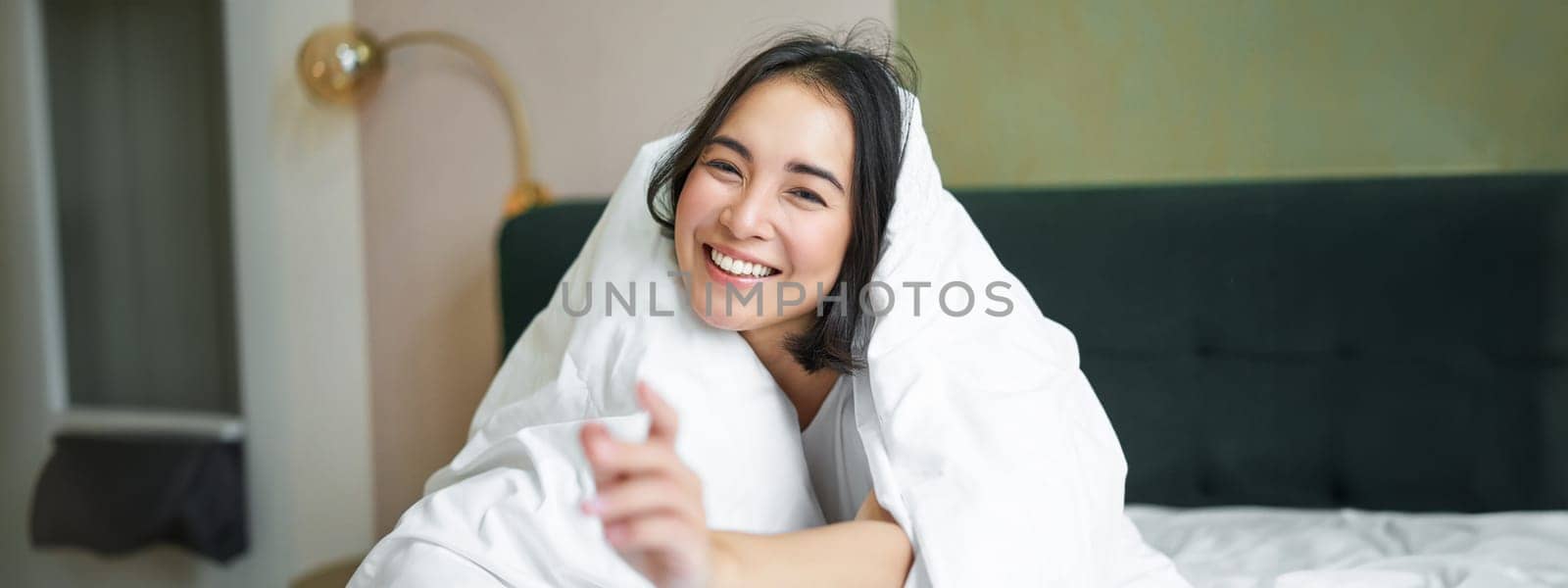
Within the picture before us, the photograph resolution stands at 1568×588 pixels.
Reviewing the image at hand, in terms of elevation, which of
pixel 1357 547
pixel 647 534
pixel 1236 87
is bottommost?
pixel 1357 547

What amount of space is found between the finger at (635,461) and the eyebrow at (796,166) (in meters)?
0.43

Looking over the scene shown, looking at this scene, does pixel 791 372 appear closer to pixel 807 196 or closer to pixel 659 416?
pixel 807 196

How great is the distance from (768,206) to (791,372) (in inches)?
10.0

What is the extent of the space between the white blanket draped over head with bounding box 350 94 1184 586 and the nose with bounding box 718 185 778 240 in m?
0.14

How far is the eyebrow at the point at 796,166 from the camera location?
3.57 ft

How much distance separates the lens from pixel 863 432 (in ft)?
3.67

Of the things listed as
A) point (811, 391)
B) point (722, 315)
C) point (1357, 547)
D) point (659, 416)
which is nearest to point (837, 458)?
point (811, 391)

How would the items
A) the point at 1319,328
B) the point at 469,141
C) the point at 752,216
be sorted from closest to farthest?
1. the point at 752,216
2. the point at 1319,328
3. the point at 469,141

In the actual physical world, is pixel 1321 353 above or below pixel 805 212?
below

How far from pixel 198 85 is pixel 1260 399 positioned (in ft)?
6.48

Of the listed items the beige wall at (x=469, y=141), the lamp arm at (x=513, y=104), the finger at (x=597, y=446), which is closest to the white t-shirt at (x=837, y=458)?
the finger at (x=597, y=446)

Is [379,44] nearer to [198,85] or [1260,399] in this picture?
[198,85]

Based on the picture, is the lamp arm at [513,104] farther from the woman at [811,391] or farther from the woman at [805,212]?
the woman at [805,212]

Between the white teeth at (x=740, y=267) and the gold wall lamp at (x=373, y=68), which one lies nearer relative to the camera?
the white teeth at (x=740, y=267)
